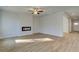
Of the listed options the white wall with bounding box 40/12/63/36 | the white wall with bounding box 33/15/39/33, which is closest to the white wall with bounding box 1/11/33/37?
the white wall with bounding box 33/15/39/33

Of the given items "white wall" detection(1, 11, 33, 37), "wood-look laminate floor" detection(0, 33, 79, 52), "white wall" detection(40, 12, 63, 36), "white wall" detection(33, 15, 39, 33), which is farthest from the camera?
"white wall" detection(33, 15, 39, 33)

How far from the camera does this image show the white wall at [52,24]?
712 cm

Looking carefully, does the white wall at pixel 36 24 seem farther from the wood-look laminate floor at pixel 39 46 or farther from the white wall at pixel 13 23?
the wood-look laminate floor at pixel 39 46

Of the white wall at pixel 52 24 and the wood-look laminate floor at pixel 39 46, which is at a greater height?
the white wall at pixel 52 24

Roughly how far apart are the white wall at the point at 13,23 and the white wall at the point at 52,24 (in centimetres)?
155

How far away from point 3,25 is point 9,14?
94 cm

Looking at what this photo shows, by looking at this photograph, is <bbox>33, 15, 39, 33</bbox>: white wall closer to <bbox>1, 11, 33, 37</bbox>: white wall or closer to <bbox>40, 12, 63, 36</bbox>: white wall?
<bbox>40, 12, 63, 36</bbox>: white wall

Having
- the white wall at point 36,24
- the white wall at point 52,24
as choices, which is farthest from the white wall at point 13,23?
the white wall at point 52,24

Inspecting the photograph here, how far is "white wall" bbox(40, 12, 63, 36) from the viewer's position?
712cm

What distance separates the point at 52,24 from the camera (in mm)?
8242

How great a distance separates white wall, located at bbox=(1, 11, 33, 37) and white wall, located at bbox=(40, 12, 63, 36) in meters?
1.55

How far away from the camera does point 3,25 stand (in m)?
6.00
